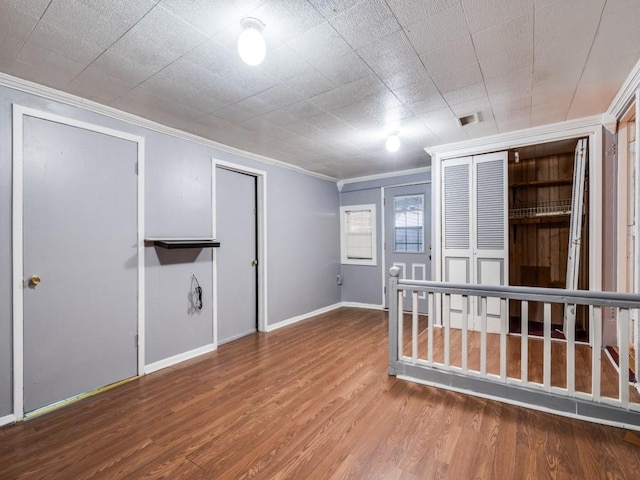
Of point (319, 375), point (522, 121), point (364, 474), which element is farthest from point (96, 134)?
→ point (522, 121)

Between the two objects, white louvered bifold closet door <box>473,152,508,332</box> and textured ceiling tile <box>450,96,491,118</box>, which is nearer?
textured ceiling tile <box>450,96,491,118</box>

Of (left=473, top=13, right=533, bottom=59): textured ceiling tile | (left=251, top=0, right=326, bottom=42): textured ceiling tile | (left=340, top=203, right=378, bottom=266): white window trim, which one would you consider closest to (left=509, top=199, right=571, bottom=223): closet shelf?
(left=340, top=203, right=378, bottom=266): white window trim

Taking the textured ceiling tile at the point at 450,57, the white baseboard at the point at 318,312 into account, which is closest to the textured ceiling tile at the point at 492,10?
the textured ceiling tile at the point at 450,57

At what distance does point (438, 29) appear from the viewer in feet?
5.84

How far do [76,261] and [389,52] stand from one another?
2.89 m

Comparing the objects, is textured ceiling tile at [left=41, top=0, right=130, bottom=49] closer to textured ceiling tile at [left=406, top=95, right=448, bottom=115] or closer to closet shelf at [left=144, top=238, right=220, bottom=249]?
closet shelf at [left=144, top=238, right=220, bottom=249]

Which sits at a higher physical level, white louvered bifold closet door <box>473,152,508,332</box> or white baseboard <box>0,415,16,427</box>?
white louvered bifold closet door <box>473,152,508,332</box>

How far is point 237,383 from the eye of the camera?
278 cm

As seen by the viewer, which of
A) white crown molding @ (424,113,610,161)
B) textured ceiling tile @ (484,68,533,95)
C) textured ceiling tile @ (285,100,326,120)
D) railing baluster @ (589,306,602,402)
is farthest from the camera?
white crown molding @ (424,113,610,161)

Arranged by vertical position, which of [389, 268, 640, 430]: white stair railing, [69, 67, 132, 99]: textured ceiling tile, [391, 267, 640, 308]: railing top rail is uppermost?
[69, 67, 132, 99]: textured ceiling tile

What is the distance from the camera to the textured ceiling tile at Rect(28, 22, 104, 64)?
175cm

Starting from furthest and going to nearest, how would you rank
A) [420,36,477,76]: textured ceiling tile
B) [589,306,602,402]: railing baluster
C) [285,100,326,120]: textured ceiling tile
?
[285,100,326,120]: textured ceiling tile, [589,306,602,402]: railing baluster, [420,36,477,76]: textured ceiling tile

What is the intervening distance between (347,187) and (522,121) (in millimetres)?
3220

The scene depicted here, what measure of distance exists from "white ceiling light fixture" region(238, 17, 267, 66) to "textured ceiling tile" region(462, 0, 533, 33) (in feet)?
3.54
